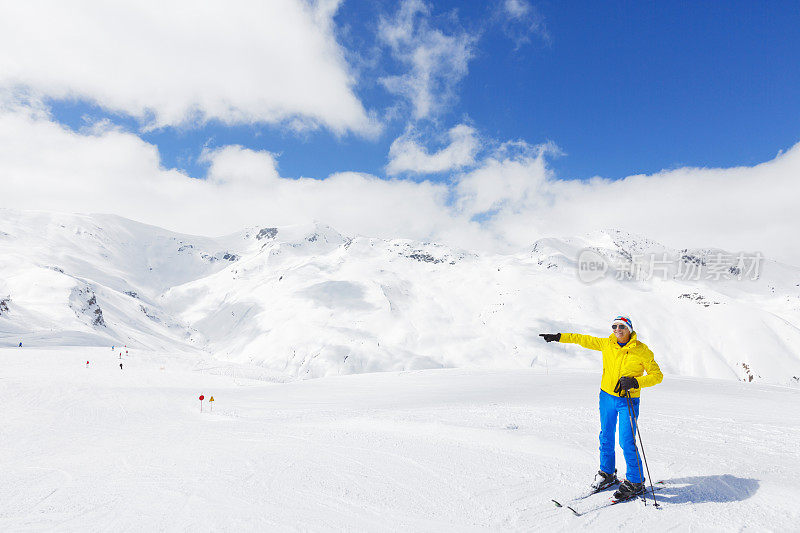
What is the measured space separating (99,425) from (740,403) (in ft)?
76.8

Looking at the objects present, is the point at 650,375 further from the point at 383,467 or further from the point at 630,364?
the point at 383,467

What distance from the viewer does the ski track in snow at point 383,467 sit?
5.04 metres

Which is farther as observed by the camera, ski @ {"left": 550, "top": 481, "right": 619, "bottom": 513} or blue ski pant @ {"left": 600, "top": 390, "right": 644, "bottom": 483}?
blue ski pant @ {"left": 600, "top": 390, "right": 644, "bottom": 483}

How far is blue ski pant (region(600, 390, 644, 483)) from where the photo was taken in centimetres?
568

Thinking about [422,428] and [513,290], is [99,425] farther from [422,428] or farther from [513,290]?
[513,290]

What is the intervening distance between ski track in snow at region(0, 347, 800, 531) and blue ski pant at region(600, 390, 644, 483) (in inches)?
17.8

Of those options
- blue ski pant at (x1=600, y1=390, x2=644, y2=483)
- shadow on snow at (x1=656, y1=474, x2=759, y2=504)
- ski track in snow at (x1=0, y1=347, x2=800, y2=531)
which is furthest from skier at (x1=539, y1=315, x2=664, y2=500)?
shadow on snow at (x1=656, y1=474, x2=759, y2=504)

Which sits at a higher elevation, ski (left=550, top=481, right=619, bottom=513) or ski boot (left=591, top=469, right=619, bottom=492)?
ski boot (left=591, top=469, right=619, bottom=492)

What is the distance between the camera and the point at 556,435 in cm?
950

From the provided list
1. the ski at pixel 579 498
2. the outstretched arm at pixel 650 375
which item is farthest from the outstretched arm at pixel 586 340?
the ski at pixel 579 498

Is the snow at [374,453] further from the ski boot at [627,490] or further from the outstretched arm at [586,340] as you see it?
the outstretched arm at [586,340]

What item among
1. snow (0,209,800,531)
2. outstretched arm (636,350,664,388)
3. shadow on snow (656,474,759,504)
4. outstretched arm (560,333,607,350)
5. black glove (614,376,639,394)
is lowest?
snow (0,209,800,531)

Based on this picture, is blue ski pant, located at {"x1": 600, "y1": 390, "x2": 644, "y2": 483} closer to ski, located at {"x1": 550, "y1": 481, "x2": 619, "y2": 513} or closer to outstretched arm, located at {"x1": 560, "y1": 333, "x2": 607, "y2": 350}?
ski, located at {"x1": 550, "y1": 481, "x2": 619, "y2": 513}

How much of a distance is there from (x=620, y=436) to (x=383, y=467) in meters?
3.79
